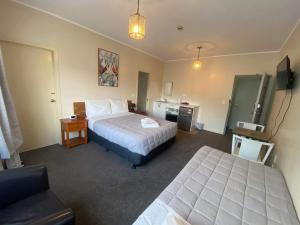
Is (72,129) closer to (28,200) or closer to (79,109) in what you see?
(79,109)

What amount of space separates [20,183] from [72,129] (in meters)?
1.82

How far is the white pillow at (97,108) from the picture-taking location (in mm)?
3301

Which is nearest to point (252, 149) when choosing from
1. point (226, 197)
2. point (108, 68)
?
point (226, 197)

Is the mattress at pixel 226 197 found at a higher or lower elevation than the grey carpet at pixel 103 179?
higher

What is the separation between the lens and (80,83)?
324 cm

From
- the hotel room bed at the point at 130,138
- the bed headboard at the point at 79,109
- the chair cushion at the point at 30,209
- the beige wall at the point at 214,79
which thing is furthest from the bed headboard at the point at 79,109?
the beige wall at the point at 214,79

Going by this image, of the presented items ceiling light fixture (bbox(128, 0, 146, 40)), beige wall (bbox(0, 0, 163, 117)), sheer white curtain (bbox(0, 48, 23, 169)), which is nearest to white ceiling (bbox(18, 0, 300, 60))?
beige wall (bbox(0, 0, 163, 117))

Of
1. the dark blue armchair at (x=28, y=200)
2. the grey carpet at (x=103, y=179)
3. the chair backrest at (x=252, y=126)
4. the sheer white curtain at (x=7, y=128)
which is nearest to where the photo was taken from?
the dark blue armchair at (x=28, y=200)

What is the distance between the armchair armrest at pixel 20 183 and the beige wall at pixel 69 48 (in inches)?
79.5

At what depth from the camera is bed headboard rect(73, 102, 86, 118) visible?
3.21 metres

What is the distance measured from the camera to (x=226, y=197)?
112cm

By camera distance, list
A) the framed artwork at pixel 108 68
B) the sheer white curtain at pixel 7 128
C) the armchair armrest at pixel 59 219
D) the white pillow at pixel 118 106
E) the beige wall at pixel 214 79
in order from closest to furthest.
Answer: the armchair armrest at pixel 59 219, the sheer white curtain at pixel 7 128, the framed artwork at pixel 108 68, the white pillow at pixel 118 106, the beige wall at pixel 214 79

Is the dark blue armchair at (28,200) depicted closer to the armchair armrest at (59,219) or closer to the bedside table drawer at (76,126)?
the armchair armrest at (59,219)

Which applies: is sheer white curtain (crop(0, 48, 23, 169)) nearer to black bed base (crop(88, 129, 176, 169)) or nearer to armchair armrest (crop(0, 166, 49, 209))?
armchair armrest (crop(0, 166, 49, 209))
